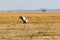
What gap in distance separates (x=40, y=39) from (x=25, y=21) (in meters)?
14.4

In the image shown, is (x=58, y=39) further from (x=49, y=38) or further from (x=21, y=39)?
(x=21, y=39)

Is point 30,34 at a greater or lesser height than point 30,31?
greater

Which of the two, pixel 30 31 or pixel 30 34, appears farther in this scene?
pixel 30 31

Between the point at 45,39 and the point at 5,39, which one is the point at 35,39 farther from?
the point at 5,39

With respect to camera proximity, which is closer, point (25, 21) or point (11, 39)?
point (11, 39)

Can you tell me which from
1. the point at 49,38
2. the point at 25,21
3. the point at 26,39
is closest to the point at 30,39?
the point at 26,39

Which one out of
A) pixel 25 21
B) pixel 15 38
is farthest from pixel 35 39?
pixel 25 21

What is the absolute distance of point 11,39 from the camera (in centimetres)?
1398

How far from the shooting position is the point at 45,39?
45.9 feet

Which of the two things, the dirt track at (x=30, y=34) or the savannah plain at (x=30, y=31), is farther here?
the savannah plain at (x=30, y=31)

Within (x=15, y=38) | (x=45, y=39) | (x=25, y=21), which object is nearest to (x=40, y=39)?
(x=45, y=39)

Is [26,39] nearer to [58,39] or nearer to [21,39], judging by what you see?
[21,39]

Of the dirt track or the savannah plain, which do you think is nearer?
the dirt track

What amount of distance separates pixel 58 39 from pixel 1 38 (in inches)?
124
